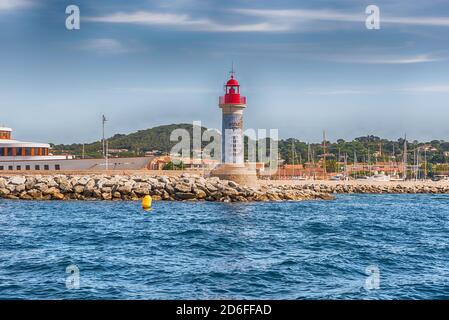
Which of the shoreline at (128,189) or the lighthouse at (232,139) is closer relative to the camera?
the shoreline at (128,189)

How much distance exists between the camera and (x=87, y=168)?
194 feet

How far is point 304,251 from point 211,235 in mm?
5304

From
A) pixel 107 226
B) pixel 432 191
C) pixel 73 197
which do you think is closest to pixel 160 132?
pixel 432 191

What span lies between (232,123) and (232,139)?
4.57ft

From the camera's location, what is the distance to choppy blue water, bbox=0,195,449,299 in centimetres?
1462

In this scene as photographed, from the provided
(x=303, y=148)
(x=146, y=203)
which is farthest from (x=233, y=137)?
(x=303, y=148)

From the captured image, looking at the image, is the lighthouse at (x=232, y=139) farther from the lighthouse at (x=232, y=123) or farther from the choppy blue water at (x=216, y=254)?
the choppy blue water at (x=216, y=254)

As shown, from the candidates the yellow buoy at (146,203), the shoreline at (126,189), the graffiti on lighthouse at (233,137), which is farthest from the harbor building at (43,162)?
the yellow buoy at (146,203)

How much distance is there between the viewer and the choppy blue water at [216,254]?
14617mm

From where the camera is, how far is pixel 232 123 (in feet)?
159

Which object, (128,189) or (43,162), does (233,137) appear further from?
(43,162)

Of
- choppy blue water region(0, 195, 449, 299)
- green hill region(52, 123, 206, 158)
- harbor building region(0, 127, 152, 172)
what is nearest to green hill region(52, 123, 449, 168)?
green hill region(52, 123, 206, 158)
